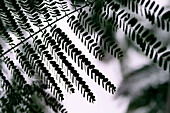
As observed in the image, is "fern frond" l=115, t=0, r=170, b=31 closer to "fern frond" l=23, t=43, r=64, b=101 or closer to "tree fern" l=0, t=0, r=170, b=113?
"tree fern" l=0, t=0, r=170, b=113

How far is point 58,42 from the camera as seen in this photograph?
686 millimetres

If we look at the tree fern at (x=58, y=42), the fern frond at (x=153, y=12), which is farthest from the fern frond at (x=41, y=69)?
the fern frond at (x=153, y=12)

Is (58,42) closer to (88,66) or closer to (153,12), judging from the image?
(88,66)

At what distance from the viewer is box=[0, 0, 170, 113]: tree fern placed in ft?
1.99

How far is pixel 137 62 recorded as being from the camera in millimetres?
1364

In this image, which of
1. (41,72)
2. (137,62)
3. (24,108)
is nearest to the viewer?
(41,72)

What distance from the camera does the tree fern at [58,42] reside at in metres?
0.61

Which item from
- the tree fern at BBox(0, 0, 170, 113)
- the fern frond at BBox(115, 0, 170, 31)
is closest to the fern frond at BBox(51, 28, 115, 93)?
the tree fern at BBox(0, 0, 170, 113)

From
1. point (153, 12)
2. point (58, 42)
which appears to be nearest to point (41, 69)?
point (58, 42)

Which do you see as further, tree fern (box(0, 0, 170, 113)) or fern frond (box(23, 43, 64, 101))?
fern frond (box(23, 43, 64, 101))

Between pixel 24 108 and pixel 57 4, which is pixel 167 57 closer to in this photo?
pixel 57 4

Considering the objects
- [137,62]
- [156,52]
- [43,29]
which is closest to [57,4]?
[43,29]

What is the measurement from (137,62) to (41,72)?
2.34 feet

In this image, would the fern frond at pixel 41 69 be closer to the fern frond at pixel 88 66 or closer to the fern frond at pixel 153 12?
the fern frond at pixel 88 66
